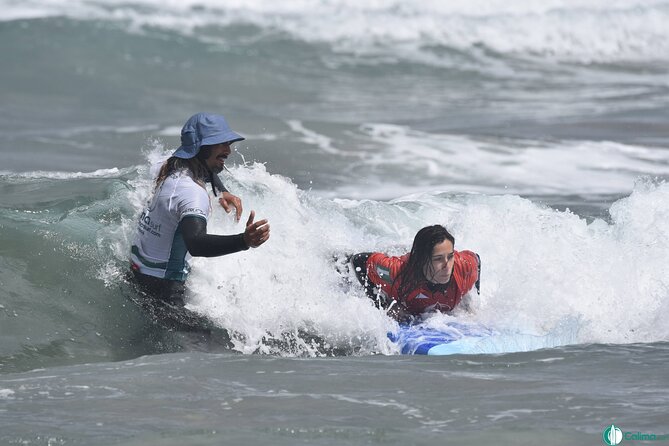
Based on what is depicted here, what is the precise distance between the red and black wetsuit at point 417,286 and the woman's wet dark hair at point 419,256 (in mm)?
29

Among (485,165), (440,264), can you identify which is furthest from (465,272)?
(485,165)

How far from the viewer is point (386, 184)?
41.7 feet

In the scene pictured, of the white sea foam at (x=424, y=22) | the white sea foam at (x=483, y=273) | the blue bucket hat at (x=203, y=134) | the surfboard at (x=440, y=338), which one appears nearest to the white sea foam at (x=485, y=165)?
the white sea foam at (x=483, y=273)

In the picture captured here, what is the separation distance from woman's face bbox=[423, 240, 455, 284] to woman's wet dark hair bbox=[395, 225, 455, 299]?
21 millimetres

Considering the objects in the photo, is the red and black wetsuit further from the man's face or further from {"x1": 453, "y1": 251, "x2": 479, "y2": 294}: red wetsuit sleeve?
the man's face

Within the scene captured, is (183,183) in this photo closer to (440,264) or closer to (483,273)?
(440,264)

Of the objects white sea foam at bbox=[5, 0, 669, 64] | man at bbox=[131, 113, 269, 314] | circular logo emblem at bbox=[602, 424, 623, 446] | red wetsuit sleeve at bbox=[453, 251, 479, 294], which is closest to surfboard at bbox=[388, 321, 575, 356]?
red wetsuit sleeve at bbox=[453, 251, 479, 294]

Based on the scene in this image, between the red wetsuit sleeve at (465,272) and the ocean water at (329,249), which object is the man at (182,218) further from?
the red wetsuit sleeve at (465,272)

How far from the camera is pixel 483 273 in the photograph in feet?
27.5

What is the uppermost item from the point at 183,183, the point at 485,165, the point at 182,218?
the point at 485,165

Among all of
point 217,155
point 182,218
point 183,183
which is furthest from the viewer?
point 217,155

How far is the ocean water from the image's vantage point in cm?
524

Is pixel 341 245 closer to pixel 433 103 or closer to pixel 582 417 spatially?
pixel 582 417

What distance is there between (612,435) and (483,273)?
3509mm
